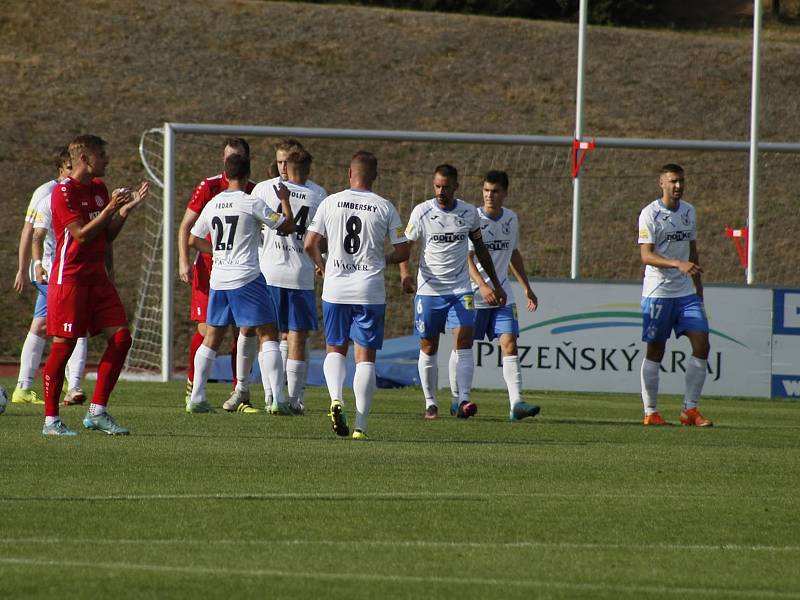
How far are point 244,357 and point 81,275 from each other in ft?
10.5

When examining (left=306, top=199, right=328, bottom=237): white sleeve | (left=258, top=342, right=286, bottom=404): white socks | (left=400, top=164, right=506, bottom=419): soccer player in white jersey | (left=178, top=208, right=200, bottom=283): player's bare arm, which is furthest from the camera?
(left=400, top=164, right=506, bottom=419): soccer player in white jersey

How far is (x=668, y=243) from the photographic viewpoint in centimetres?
1335

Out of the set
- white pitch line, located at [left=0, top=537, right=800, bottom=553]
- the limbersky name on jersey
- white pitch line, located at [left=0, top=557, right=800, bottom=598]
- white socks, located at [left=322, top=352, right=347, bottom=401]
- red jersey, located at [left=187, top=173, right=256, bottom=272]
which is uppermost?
red jersey, located at [left=187, top=173, right=256, bottom=272]

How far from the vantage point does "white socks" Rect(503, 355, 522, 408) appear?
13.4 metres

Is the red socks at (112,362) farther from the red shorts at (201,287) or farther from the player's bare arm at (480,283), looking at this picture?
the player's bare arm at (480,283)

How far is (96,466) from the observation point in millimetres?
8492

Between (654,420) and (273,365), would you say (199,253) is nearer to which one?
(273,365)

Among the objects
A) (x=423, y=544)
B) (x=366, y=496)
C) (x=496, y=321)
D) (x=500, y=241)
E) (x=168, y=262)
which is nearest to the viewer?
(x=423, y=544)

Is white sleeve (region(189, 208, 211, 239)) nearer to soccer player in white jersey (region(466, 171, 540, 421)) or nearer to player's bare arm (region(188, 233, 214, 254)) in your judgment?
player's bare arm (region(188, 233, 214, 254))

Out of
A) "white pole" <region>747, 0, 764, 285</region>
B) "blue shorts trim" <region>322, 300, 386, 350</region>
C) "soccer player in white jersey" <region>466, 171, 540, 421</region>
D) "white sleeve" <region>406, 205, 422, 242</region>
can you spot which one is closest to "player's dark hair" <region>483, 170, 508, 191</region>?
"soccer player in white jersey" <region>466, 171, 540, 421</region>

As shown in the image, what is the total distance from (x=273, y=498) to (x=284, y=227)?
4.93 meters

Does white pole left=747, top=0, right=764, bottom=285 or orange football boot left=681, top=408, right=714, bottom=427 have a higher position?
white pole left=747, top=0, right=764, bottom=285

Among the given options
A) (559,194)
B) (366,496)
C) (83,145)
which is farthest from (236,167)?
(559,194)

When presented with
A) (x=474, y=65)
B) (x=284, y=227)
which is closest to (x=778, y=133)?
(x=474, y=65)
